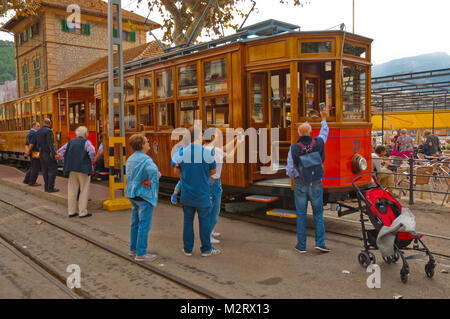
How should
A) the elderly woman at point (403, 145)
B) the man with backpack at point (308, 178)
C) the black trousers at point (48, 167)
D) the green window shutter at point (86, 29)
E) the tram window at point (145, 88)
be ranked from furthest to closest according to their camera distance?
the green window shutter at point (86, 29), the elderly woman at point (403, 145), the black trousers at point (48, 167), the tram window at point (145, 88), the man with backpack at point (308, 178)

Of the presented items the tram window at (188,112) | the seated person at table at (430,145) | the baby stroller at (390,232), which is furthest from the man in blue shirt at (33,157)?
the seated person at table at (430,145)

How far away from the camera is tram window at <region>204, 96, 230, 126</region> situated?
24.1 feet

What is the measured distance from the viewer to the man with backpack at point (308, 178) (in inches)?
211

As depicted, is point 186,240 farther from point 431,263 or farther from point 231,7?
point 231,7

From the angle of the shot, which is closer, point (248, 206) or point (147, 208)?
point (147, 208)

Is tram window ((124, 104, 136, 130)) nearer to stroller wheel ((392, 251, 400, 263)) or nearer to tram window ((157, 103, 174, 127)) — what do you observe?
tram window ((157, 103, 174, 127))

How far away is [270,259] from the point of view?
5168 mm

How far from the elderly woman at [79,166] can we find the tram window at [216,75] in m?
2.47

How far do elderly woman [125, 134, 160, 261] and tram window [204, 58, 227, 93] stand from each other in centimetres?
261

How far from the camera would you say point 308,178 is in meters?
5.34

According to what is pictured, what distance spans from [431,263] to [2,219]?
7130 mm

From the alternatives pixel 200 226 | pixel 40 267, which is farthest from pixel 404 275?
pixel 40 267

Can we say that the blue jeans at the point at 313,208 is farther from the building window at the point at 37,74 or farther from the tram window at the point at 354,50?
the building window at the point at 37,74
